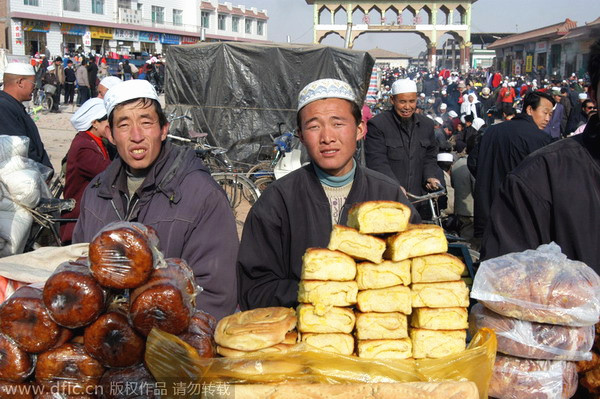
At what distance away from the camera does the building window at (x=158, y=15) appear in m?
69.3

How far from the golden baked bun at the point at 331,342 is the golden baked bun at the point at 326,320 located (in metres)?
0.01

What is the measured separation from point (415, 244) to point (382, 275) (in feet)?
0.47

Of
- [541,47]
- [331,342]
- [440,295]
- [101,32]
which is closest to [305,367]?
[331,342]

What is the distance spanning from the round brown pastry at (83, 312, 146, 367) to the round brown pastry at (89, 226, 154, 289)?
0.37 feet

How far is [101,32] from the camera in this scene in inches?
2280

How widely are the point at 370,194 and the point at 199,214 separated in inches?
31.9

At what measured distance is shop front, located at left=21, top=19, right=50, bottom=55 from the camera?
49.6 metres

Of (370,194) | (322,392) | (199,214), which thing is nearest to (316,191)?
(370,194)

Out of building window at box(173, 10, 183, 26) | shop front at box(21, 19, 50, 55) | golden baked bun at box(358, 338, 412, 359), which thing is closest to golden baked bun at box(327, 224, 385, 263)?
golden baked bun at box(358, 338, 412, 359)

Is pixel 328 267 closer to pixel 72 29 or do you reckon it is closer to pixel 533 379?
pixel 533 379

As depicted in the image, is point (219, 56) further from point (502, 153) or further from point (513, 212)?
point (513, 212)

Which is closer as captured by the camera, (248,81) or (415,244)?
(415,244)

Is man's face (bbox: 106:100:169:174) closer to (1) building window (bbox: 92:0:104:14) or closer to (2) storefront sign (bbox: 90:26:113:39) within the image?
(2) storefront sign (bbox: 90:26:113:39)

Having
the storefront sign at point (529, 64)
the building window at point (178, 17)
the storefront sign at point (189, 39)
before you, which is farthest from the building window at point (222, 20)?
the storefront sign at point (529, 64)
